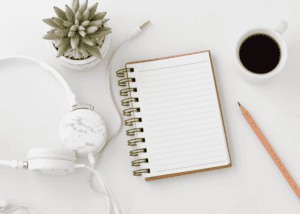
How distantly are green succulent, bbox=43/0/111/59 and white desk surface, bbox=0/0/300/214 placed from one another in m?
0.15

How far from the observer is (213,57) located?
78 cm

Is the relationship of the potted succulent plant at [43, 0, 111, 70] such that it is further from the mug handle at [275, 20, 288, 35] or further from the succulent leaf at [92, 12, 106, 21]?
the mug handle at [275, 20, 288, 35]

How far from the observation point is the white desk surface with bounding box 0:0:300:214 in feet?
2.44

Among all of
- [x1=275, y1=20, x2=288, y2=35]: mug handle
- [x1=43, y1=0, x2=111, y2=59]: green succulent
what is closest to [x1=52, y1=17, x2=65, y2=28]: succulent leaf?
[x1=43, y1=0, x2=111, y2=59]: green succulent

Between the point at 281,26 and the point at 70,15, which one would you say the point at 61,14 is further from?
the point at 281,26

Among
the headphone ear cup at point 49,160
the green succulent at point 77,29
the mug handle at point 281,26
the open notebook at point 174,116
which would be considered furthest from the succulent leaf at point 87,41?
the mug handle at point 281,26

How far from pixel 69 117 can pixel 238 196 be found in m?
0.47

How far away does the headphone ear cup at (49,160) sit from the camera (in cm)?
66

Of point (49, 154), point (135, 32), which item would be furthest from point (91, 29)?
point (49, 154)

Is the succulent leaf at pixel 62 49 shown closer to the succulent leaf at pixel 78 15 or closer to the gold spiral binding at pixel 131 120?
the succulent leaf at pixel 78 15

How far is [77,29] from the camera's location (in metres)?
0.61

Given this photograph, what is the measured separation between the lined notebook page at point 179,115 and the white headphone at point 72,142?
0.36 feet

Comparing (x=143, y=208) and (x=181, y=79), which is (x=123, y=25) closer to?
(x=181, y=79)

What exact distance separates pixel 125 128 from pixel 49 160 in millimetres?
206
